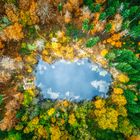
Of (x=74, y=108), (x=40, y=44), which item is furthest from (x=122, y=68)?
(x=40, y=44)

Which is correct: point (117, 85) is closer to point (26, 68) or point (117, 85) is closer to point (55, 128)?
point (55, 128)

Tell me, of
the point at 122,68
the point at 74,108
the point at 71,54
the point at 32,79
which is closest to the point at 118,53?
the point at 122,68

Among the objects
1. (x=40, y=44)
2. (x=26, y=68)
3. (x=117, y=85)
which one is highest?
(x=40, y=44)

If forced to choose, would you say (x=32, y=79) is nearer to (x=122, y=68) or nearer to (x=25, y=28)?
(x=25, y=28)

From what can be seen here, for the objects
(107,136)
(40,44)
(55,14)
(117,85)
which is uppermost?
(55,14)

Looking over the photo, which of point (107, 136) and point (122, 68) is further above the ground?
point (122, 68)

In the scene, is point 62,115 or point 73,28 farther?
point 73,28
